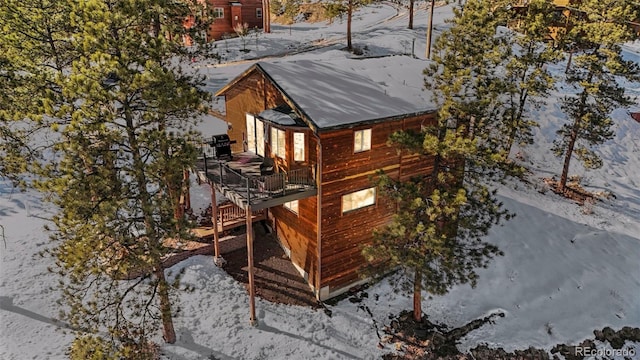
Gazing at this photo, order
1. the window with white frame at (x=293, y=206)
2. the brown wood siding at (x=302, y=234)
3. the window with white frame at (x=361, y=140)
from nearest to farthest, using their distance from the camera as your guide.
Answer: the window with white frame at (x=361, y=140) < the brown wood siding at (x=302, y=234) < the window with white frame at (x=293, y=206)

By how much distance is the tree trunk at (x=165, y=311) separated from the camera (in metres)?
12.6

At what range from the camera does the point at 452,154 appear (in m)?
14.2

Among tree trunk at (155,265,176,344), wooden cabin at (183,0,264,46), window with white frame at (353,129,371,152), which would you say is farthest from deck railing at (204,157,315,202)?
wooden cabin at (183,0,264,46)

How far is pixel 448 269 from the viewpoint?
15000 millimetres

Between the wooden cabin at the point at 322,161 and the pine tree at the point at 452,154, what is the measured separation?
2511 mm

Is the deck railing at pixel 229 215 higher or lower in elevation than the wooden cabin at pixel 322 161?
lower

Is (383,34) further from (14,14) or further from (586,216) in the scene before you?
(14,14)

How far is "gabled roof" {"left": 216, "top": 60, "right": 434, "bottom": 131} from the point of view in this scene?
16.1 meters

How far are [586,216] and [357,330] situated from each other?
721 inches

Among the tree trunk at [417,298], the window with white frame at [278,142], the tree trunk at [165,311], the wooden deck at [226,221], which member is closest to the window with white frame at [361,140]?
the window with white frame at [278,142]

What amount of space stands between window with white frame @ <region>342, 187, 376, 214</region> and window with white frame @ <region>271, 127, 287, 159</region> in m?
3.41

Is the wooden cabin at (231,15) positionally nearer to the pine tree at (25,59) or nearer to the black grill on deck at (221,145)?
the black grill on deck at (221,145)

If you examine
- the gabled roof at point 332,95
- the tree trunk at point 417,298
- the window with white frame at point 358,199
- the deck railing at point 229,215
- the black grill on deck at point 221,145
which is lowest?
the tree trunk at point 417,298

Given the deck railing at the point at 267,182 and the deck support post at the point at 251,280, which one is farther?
the deck railing at the point at 267,182
